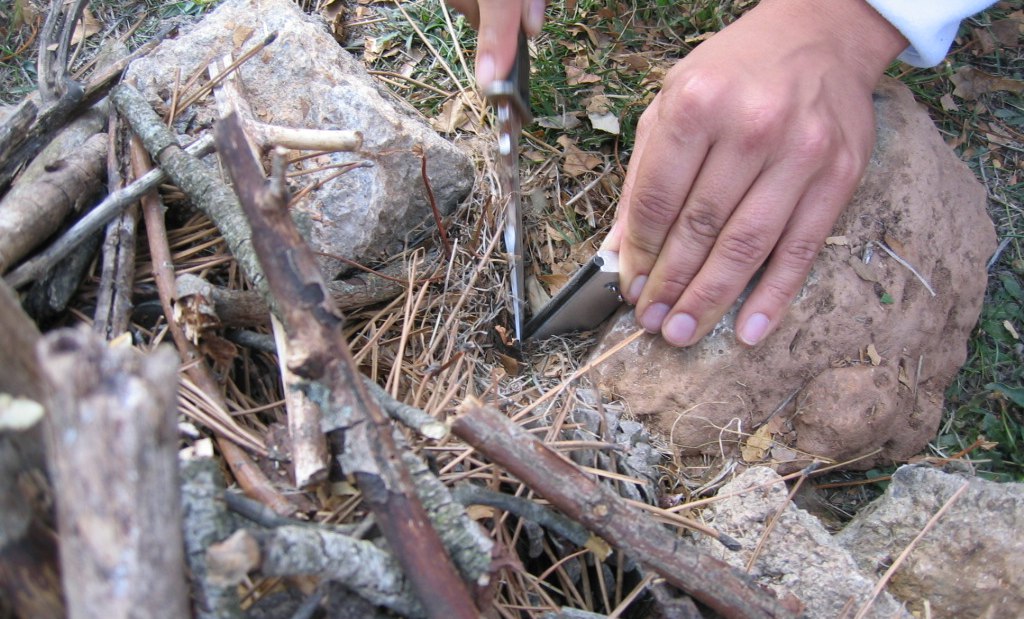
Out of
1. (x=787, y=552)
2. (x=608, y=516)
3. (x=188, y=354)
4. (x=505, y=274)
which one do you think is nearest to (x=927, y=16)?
(x=505, y=274)

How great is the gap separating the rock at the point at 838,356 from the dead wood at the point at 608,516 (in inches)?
28.4

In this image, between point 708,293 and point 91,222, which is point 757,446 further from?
point 91,222

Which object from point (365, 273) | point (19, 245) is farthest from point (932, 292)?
point (19, 245)

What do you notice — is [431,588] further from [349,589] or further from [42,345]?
[42,345]

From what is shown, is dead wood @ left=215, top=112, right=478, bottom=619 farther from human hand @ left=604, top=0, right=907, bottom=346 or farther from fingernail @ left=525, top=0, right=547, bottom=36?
human hand @ left=604, top=0, right=907, bottom=346

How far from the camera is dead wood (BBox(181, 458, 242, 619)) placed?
108cm

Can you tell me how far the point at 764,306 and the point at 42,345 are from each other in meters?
1.75

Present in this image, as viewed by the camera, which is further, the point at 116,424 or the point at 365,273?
the point at 365,273

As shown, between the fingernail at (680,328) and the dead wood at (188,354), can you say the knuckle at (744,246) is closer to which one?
the fingernail at (680,328)

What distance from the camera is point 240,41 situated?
→ 2268 mm

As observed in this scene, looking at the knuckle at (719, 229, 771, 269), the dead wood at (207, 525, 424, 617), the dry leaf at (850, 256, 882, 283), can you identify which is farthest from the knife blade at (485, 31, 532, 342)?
the dead wood at (207, 525, 424, 617)

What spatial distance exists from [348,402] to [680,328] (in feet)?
3.66

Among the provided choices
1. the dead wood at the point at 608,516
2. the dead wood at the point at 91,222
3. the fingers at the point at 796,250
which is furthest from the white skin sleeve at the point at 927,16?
the dead wood at the point at 91,222

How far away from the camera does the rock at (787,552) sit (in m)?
1.68
